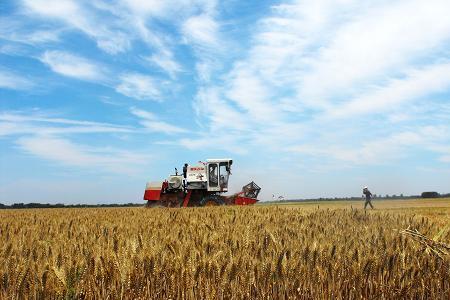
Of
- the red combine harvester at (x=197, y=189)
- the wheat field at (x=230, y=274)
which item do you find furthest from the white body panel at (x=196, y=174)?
the wheat field at (x=230, y=274)

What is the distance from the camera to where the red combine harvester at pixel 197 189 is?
85.3 feet

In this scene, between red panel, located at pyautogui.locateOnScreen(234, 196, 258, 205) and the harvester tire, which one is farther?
red panel, located at pyautogui.locateOnScreen(234, 196, 258, 205)

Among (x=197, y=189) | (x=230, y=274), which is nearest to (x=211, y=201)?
(x=197, y=189)

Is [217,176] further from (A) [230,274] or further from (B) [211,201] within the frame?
(A) [230,274]

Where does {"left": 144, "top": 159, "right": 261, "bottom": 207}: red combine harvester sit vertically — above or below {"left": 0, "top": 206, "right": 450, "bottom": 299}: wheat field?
above

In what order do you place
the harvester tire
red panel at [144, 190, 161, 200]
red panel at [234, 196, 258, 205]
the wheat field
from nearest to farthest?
the wheat field → the harvester tire → red panel at [234, 196, 258, 205] → red panel at [144, 190, 161, 200]

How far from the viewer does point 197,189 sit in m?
26.8

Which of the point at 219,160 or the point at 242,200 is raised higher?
the point at 219,160

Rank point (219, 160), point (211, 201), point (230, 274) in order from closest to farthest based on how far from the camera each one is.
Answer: point (230, 274), point (211, 201), point (219, 160)

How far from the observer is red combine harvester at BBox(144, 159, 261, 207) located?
26.0 metres

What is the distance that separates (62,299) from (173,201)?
78.2 feet

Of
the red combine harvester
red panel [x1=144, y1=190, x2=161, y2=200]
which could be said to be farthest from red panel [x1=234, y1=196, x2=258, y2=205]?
red panel [x1=144, y1=190, x2=161, y2=200]

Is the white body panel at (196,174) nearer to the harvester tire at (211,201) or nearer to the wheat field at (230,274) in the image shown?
the harvester tire at (211,201)

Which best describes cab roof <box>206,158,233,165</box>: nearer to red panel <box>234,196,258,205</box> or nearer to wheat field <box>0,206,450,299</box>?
red panel <box>234,196,258,205</box>
